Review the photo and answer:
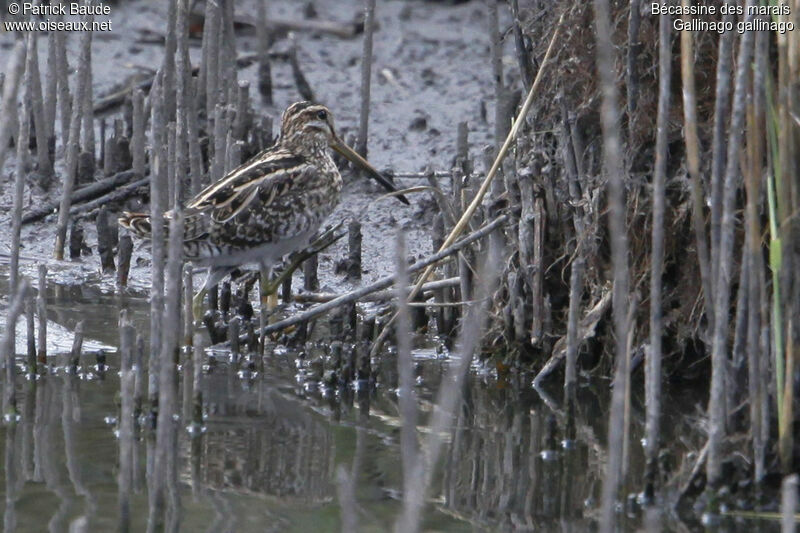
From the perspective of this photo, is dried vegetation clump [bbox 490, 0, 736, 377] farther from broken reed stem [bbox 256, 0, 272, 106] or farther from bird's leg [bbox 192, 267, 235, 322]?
broken reed stem [bbox 256, 0, 272, 106]

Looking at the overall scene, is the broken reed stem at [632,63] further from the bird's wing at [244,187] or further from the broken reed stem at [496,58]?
the bird's wing at [244,187]

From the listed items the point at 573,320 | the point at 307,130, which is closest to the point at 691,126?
the point at 573,320

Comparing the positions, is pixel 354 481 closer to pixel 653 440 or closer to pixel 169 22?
pixel 653 440

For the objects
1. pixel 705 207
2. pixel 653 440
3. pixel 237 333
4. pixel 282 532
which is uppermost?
pixel 705 207

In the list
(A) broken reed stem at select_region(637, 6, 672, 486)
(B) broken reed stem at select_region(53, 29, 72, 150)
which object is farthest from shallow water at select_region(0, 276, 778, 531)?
(B) broken reed stem at select_region(53, 29, 72, 150)

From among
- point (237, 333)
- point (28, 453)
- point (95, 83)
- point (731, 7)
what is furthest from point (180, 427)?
point (95, 83)

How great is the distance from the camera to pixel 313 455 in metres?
4.42

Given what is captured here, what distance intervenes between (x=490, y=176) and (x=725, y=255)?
175 cm

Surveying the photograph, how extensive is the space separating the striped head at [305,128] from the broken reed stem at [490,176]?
1.20 m

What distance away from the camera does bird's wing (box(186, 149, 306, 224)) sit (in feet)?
19.2

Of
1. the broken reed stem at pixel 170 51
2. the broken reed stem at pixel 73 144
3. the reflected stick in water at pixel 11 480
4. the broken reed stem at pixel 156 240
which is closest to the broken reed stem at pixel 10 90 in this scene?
the broken reed stem at pixel 156 240

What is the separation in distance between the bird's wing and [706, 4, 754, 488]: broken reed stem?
8.96 feet

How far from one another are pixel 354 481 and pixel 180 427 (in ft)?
2.52

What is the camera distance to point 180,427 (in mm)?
4594
